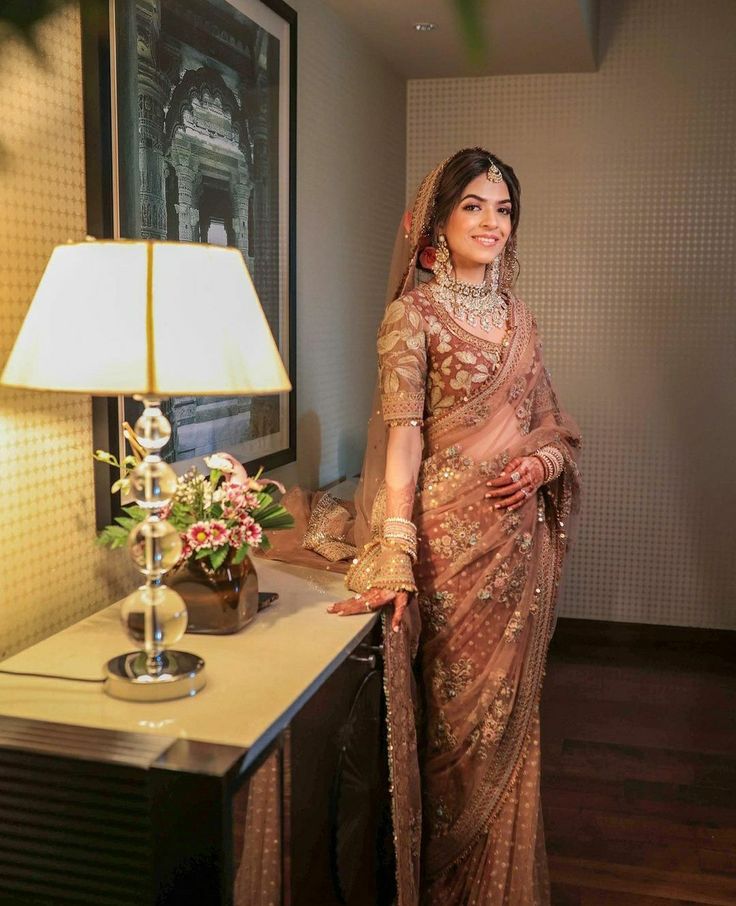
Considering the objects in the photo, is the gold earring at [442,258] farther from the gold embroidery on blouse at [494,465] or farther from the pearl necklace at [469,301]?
the gold embroidery on blouse at [494,465]

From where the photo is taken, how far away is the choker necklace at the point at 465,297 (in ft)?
7.32

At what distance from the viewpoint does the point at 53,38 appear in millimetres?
1641

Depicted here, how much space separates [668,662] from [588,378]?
119 centimetres

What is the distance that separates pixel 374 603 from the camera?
1973 millimetres

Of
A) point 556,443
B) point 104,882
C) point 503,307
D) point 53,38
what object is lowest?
point 104,882

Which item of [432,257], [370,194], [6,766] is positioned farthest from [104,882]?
[370,194]

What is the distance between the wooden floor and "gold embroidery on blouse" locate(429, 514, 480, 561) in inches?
35.7

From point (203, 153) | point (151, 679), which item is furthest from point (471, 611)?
point (203, 153)

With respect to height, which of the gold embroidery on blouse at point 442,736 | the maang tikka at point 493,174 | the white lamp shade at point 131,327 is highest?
the maang tikka at point 493,174

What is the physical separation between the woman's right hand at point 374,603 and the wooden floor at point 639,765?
0.91 meters

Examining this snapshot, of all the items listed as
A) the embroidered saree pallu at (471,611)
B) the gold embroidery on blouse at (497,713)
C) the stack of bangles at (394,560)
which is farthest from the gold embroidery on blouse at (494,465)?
the gold embroidery on blouse at (497,713)

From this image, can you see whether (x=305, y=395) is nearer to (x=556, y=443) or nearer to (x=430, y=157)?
(x=556, y=443)

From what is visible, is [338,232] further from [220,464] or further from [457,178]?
[220,464]

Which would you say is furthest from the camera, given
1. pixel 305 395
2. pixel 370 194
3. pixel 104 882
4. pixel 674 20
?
pixel 674 20
